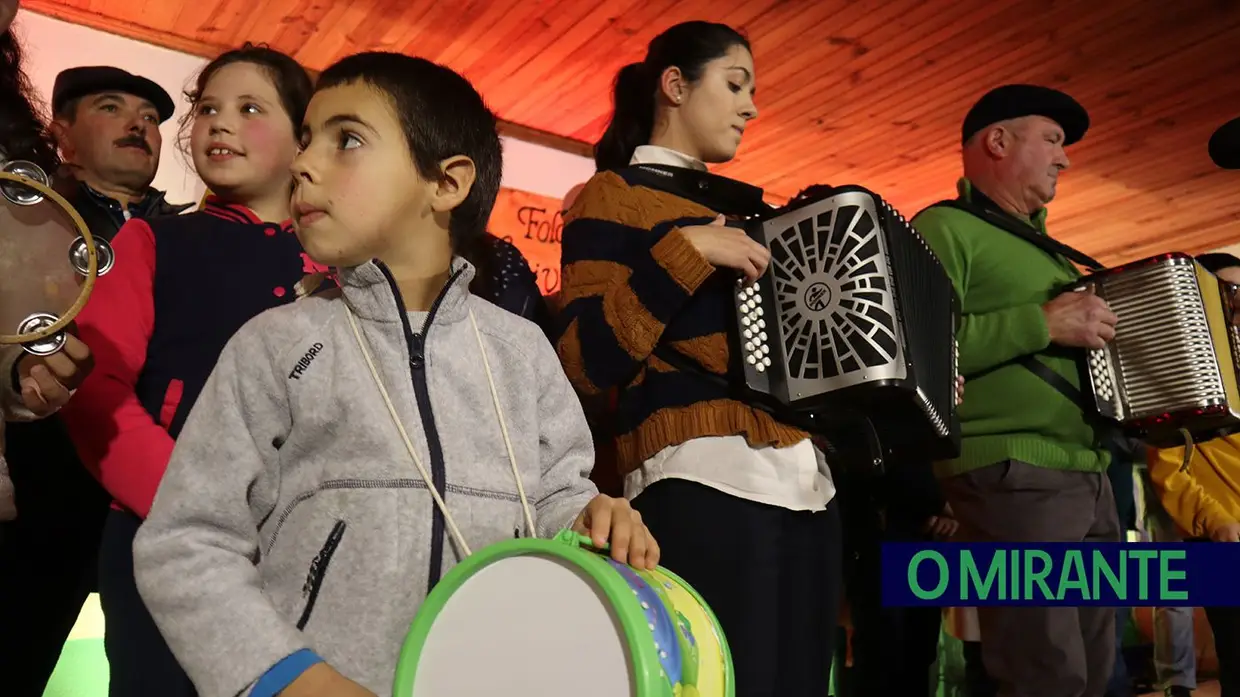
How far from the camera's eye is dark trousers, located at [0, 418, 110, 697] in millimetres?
1672

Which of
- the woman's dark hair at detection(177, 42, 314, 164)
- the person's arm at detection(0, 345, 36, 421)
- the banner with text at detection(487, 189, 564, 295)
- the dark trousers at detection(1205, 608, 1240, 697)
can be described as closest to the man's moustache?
the woman's dark hair at detection(177, 42, 314, 164)

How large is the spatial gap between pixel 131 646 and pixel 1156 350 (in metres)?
2.22

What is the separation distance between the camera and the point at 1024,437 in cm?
223

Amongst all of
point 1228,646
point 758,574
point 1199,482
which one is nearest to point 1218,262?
point 1199,482

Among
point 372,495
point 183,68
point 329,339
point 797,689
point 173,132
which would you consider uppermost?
point 183,68

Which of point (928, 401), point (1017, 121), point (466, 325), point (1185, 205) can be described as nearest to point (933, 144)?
point (1185, 205)

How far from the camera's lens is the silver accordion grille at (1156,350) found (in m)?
2.37

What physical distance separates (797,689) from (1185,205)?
576cm

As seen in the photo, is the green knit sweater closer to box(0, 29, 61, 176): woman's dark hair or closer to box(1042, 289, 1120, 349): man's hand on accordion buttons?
box(1042, 289, 1120, 349): man's hand on accordion buttons

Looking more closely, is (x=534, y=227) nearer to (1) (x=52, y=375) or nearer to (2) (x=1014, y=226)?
(2) (x=1014, y=226)

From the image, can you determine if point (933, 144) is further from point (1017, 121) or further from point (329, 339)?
point (329, 339)

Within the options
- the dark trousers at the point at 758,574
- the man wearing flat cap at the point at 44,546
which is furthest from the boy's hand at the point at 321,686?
the man wearing flat cap at the point at 44,546

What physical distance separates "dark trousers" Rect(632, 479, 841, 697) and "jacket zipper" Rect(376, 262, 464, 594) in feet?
2.06

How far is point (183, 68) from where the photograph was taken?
163 inches
